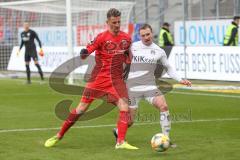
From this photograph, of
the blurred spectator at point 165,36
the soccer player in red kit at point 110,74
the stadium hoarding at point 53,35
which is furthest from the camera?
the stadium hoarding at point 53,35

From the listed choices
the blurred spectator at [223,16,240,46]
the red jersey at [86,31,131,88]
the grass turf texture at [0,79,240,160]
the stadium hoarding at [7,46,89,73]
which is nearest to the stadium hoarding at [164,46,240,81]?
the blurred spectator at [223,16,240,46]

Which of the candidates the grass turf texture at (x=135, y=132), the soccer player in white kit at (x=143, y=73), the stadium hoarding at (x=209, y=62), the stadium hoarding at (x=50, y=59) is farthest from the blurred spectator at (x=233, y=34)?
the soccer player in white kit at (x=143, y=73)

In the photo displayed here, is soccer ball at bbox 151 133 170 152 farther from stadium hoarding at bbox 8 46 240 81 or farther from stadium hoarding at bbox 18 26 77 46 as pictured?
stadium hoarding at bbox 18 26 77 46

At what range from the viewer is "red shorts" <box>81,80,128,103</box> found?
36.6ft

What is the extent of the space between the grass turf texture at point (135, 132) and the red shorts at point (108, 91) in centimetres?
77

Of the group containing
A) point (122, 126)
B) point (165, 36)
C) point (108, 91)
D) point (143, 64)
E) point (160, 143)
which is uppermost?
point (165, 36)

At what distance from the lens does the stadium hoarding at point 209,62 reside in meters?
23.6

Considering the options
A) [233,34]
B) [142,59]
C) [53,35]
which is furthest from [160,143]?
[53,35]

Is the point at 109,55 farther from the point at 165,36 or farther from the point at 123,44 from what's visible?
the point at 165,36

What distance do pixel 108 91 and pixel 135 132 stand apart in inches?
77.6

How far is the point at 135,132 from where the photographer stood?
510 inches

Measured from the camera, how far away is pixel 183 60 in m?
25.8

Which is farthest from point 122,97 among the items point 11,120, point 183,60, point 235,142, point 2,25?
point 2,25

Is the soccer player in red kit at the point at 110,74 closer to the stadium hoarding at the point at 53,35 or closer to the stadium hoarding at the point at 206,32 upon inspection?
the stadium hoarding at the point at 206,32
